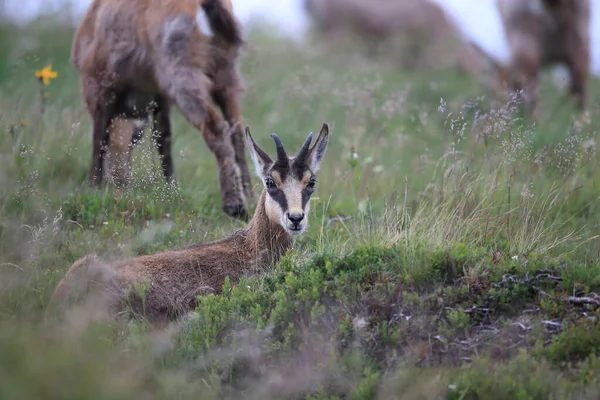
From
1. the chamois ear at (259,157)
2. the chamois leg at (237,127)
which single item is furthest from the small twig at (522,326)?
the chamois leg at (237,127)

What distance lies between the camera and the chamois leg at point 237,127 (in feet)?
25.8

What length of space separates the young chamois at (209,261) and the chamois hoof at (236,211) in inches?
29.4

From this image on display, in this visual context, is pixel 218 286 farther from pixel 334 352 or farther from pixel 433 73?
pixel 433 73

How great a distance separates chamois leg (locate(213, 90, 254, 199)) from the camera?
7.87 metres

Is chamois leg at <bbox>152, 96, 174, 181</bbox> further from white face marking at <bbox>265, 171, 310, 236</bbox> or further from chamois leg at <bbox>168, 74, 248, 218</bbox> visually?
white face marking at <bbox>265, 171, 310, 236</bbox>

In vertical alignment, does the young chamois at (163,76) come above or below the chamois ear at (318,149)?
above

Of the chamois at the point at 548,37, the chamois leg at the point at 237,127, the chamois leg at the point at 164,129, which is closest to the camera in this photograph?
the chamois leg at the point at 237,127

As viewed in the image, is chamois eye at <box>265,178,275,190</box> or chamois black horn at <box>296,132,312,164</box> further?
chamois eye at <box>265,178,275,190</box>

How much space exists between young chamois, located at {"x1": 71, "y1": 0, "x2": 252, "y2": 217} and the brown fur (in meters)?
10.9

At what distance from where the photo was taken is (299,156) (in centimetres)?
641

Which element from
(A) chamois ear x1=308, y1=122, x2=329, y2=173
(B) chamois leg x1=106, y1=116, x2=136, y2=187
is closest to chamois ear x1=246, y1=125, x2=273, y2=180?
(A) chamois ear x1=308, y1=122, x2=329, y2=173

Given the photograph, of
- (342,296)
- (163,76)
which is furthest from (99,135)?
(342,296)

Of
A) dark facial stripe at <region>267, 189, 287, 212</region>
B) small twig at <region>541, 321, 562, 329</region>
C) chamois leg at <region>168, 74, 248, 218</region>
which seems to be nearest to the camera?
small twig at <region>541, 321, 562, 329</region>

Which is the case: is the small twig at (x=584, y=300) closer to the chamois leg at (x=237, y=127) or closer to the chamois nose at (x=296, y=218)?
the chamois nose at (x=296, y=218)
